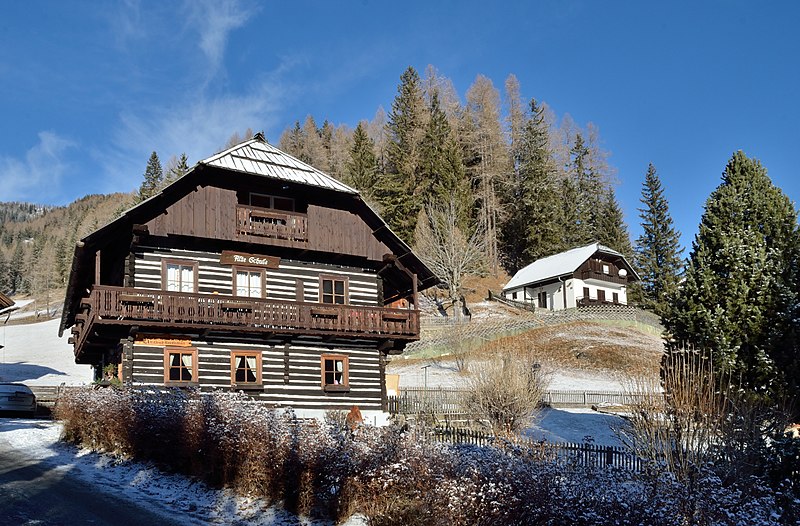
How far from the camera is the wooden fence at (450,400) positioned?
3269cm

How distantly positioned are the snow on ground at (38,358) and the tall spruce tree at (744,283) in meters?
37.0

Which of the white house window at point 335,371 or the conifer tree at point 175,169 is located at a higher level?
the conifer tree at point 175,169

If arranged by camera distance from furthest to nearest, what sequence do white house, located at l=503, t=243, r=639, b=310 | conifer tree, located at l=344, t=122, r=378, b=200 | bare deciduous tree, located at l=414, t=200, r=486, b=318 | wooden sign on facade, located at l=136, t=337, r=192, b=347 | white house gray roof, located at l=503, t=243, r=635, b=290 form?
conifer tree, located at l=344, t=122, r=378, b=200 → white house gray roof, located at l=503, t=243, r=635, b=290 → white house, located at l=503, t=243, r=639, b=310 → bare deciduous tree, located at l=414, t=200, r=486, b=318 → wooden sign on facade, located at l=136, t=337, r=192, b=347

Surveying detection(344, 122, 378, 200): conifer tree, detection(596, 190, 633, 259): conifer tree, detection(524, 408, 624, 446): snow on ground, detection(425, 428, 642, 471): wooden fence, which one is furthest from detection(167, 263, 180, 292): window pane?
detection(596, 190, 633, 259): conifer tree

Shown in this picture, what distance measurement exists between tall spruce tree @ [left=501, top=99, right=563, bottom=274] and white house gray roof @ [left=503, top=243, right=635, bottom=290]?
4.37 m

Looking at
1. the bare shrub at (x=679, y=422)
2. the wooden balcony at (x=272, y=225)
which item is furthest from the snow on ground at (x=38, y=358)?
the bare shrub at (x=679, y=422)

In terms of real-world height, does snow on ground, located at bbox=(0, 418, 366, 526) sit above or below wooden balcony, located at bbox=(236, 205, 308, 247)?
below

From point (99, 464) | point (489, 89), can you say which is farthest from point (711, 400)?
point (489, 89)

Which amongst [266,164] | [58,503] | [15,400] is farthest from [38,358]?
[58,503]

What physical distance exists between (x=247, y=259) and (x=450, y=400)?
12625 mm

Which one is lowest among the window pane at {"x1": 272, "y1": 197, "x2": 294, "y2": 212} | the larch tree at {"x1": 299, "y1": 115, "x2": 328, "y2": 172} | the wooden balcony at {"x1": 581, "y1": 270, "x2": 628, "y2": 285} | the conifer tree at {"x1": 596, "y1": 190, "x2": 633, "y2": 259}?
the window pane at {"x1": 272, "y1": 197, "x2": 294, "y2": 212}

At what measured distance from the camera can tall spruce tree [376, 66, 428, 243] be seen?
252ft

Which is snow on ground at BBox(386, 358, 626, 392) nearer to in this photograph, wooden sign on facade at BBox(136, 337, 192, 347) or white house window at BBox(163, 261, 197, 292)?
white house window at BBox(163, 261, 197, 292)

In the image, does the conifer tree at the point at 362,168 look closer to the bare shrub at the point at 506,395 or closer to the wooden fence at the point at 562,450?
the bare shrub at the point at 506,395
